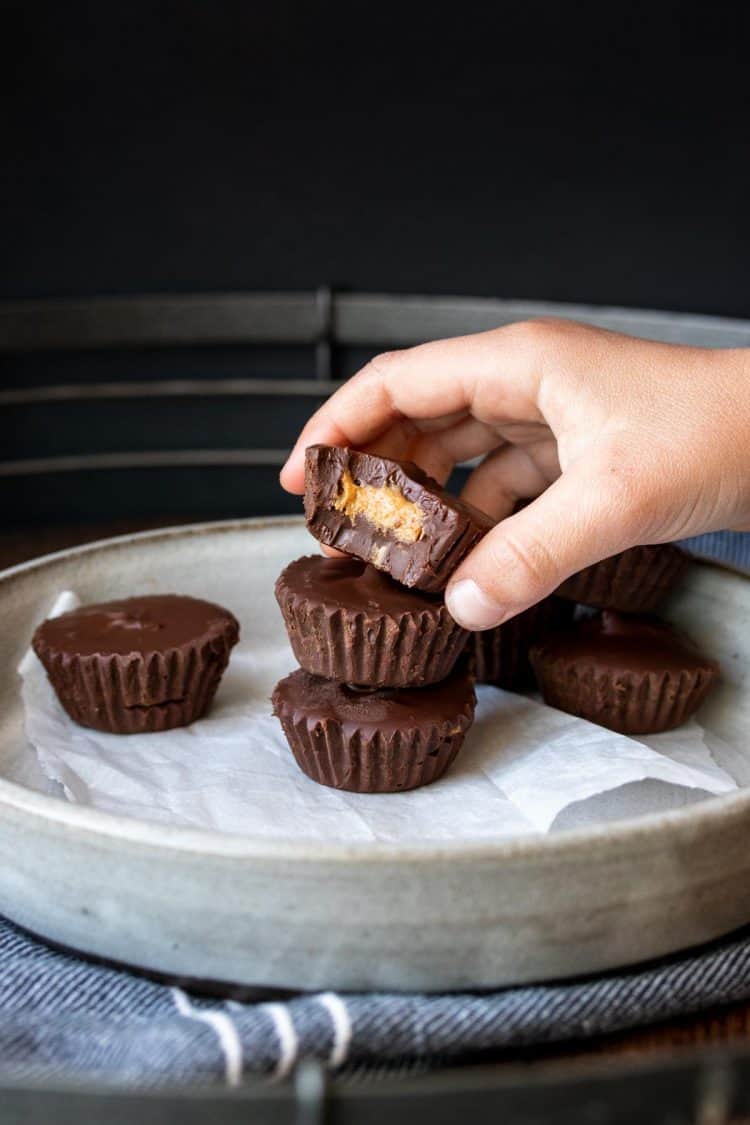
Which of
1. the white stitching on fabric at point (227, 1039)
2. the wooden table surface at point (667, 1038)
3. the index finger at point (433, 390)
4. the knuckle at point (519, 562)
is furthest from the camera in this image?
the index finger at point (433, 390)

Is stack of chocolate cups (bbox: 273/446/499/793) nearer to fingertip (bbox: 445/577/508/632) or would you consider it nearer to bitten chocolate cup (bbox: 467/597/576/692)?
fingertip (bbox: 445/577/508/632)

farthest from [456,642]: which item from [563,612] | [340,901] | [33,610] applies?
[33,610]

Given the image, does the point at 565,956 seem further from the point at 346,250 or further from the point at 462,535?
the point at 346,250

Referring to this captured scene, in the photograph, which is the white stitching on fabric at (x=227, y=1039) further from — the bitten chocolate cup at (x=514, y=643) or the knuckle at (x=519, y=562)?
the bitten chocolate cup at (x=514, y=643)

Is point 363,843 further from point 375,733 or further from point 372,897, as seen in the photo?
point 375,733

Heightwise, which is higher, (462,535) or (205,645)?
(462,535)

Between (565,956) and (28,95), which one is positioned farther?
(28,95)

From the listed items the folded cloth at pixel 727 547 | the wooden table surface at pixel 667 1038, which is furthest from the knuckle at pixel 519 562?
the folded cloth at pixel 727 547
